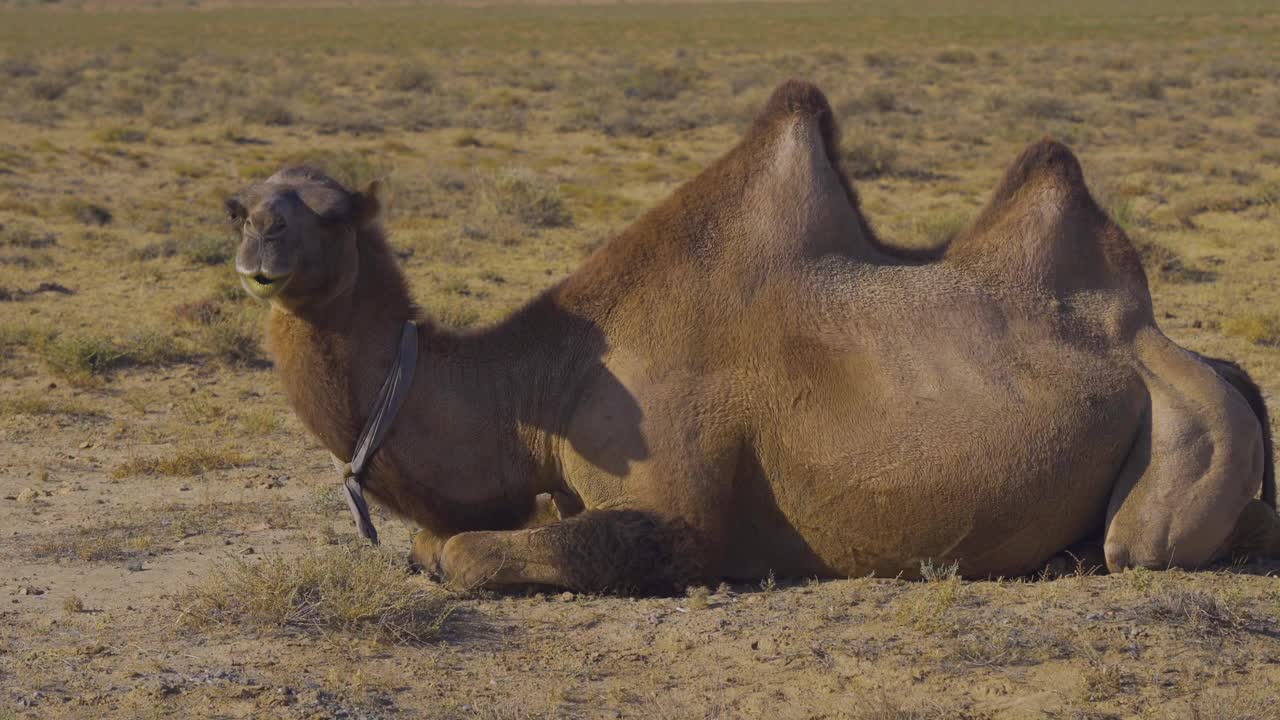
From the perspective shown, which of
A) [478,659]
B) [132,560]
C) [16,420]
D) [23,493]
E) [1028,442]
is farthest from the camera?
[16,420]

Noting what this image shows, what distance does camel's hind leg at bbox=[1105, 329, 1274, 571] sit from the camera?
5.97m

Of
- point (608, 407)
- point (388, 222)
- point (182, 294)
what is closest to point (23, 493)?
point (608, 407)

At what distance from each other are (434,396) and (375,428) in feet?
1.01

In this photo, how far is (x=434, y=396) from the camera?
6.16 metres

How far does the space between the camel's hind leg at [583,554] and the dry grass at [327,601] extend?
0.20m

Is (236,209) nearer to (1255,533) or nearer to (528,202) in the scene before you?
(1255,533)

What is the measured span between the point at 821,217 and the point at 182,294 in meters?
9.36

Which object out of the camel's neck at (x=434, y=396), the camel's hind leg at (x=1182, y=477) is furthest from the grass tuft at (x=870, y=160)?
the camel's neck at (x=434, y=396)

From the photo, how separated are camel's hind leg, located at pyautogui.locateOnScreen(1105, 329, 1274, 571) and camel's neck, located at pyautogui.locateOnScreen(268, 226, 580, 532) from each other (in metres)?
2.38

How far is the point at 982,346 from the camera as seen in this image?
602 centimetres

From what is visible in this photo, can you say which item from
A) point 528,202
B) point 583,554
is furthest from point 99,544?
point 528,202

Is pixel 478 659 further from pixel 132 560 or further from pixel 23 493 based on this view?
pixel 23 493

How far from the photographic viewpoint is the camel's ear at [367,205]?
19.8 ft

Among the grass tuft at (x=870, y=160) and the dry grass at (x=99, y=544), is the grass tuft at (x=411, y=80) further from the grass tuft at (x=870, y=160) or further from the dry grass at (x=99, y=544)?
the dry grass at (x=99, y=544)
